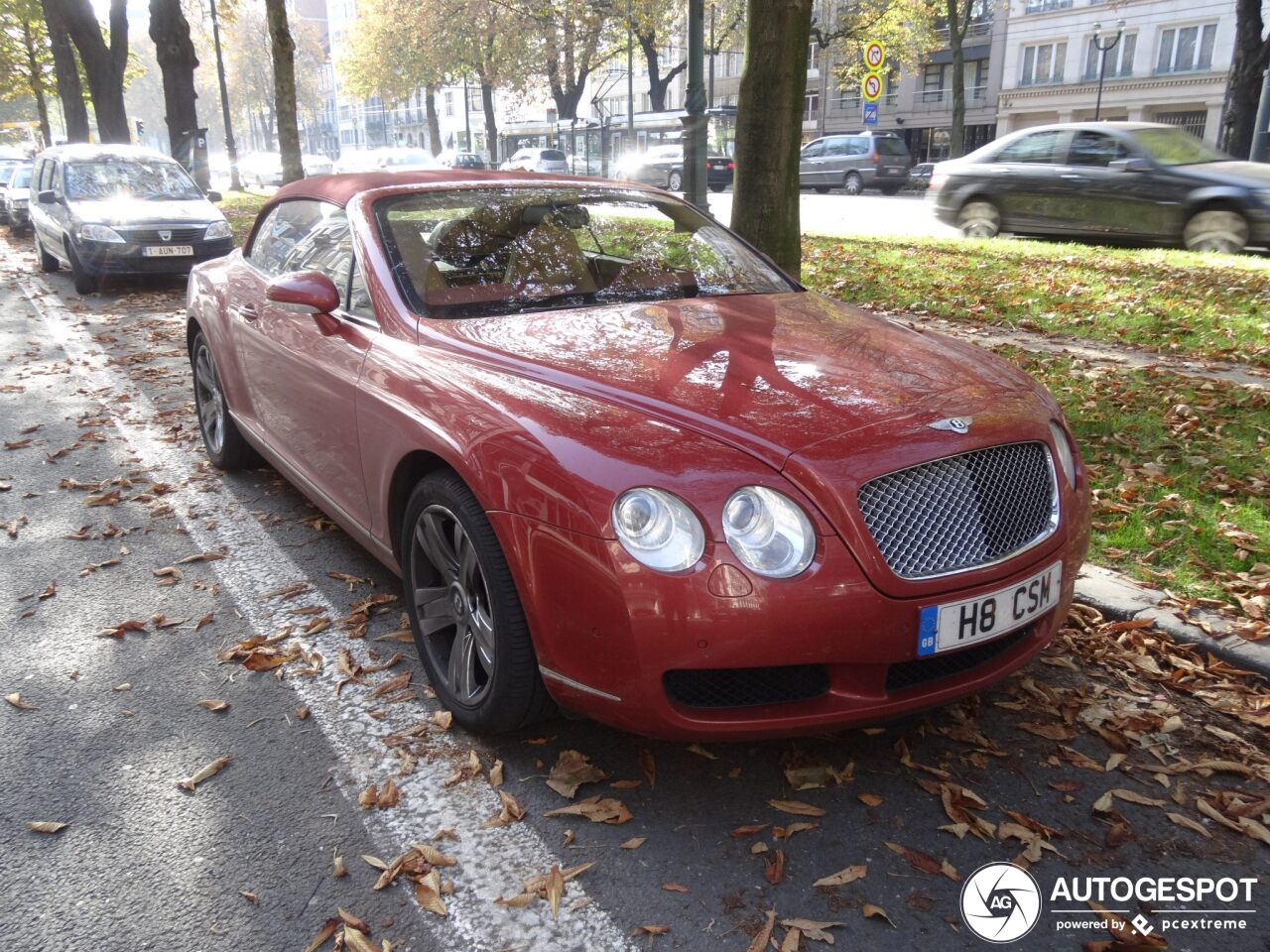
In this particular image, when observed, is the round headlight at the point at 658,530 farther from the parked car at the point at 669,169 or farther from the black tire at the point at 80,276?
the parked car at the point at 669,169

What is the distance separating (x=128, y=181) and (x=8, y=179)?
1378 centimetres

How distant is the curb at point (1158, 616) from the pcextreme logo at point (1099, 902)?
44.1 inches

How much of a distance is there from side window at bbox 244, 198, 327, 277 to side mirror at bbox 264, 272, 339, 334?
0.56m

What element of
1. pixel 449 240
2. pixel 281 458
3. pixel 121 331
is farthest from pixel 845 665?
pixel 121 331

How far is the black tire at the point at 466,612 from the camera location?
2.66 meters

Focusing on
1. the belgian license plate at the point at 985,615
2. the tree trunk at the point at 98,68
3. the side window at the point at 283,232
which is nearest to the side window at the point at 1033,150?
the side window at the point at 283,232

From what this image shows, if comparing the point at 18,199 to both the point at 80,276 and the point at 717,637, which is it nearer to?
the point at 80,276

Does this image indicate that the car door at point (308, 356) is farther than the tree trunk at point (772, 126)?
No

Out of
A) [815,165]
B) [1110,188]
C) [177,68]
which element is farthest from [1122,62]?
[177,68]

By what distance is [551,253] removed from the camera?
388cm

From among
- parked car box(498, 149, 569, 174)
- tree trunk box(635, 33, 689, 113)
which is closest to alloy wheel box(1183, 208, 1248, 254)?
parked car box(498, 149, 569, 174)

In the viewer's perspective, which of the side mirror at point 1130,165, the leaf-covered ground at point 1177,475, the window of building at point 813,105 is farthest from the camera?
the window of building at point 813,105

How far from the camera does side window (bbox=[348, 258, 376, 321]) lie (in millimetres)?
3555

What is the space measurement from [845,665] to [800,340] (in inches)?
49.7
